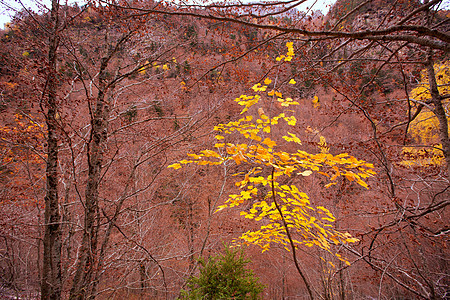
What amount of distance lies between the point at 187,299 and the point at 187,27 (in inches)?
169

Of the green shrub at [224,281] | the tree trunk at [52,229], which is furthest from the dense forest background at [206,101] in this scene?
the green shrub at [224,281]

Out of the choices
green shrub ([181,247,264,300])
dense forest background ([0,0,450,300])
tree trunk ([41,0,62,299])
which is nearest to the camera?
dense forest background ([0,0,450,300])

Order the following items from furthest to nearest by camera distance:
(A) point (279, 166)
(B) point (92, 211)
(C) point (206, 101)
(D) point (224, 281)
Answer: (C) point (206, 101) → (D) point (224, 281) → (B) point (92, 211) → (A) point (279, 166)

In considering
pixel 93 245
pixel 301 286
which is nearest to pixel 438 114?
pixel 93 245

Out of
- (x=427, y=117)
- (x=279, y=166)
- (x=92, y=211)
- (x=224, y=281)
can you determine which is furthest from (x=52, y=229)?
(x=427, y=117)

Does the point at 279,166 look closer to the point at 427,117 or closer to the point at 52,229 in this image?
the point at 52,229

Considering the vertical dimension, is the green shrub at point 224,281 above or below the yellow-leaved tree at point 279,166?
below

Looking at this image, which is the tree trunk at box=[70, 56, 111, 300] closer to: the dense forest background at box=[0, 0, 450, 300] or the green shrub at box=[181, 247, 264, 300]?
the dense forest background at box=[0, 0, 450, 300]

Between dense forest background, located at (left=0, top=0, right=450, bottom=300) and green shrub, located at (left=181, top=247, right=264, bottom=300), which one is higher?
dense forest background, located at (left=0, top=0, right=450, bottom=300)

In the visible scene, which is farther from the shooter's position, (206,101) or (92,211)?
(206,101)

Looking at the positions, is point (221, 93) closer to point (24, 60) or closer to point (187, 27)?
point (187, 27)

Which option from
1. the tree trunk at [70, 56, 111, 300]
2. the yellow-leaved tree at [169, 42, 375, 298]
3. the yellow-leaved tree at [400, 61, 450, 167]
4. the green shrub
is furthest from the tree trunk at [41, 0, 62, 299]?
the yellow-leaved tree at [400, 61, 450, 167]

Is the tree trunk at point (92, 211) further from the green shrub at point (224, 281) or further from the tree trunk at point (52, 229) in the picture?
the green shrub at point (224, 281)

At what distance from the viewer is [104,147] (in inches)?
109
